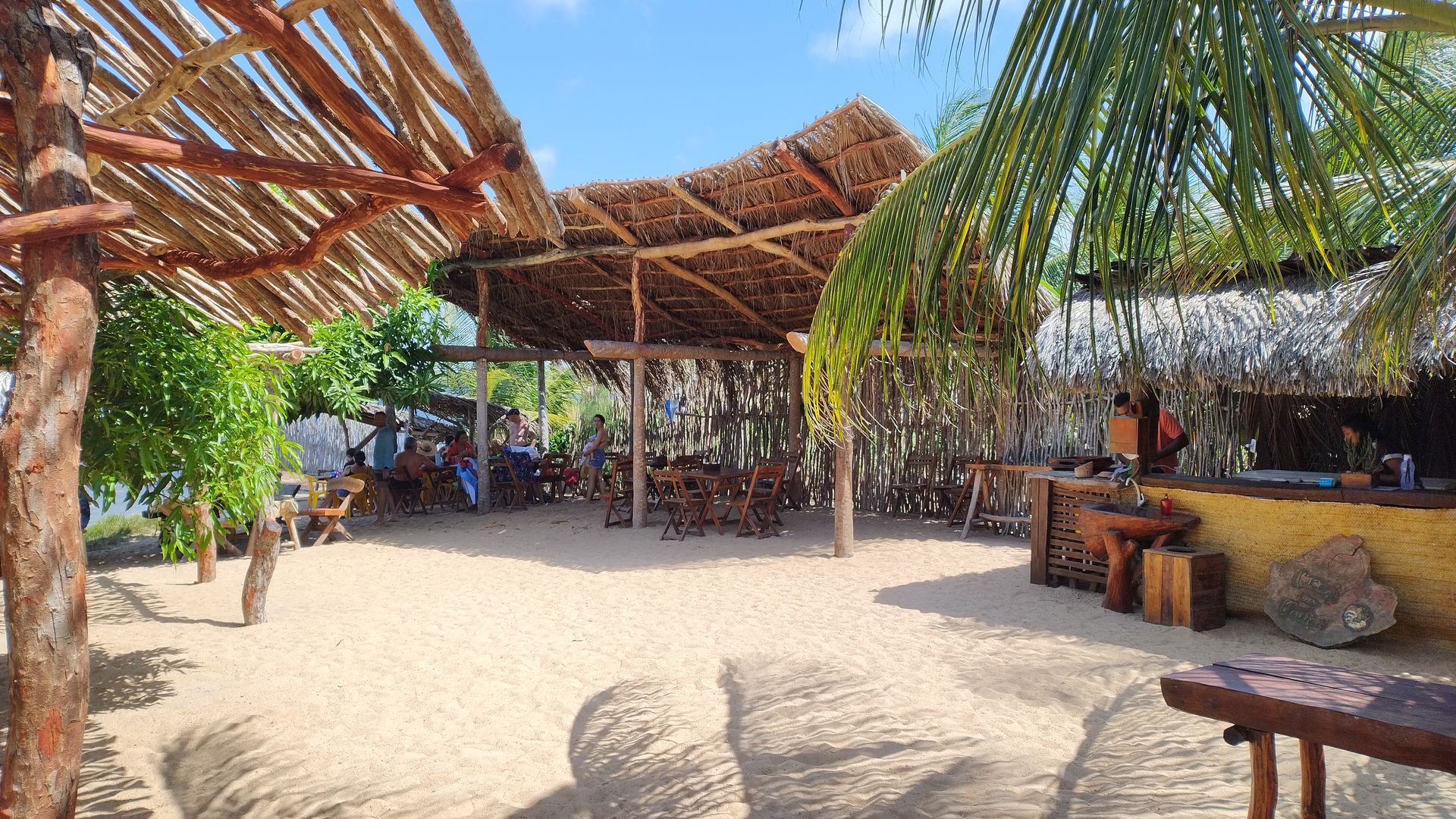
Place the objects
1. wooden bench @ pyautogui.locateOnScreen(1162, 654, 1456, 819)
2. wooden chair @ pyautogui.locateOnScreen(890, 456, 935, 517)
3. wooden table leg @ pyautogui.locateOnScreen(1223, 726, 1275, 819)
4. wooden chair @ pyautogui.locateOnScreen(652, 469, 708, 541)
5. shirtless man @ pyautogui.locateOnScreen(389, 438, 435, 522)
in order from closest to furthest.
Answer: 1. wooden bench @ pyautogui.locateOnScreen(1162, 654, 1456, 819)
2. wooden table leg @ pyautogui.locateOnScreen(1223, 726, 1275, 819)
3. wooden chair @ pyautogui.locateOnScreen(652, 469, 708, 541)
4. wooden chair @ pyautogui.locateOnScreen(890, 456, 935, 517)
5. shirtless man @ pyautogui.locateOnScreen(389, 438, 435, 522)

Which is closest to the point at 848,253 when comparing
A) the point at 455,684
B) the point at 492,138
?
the point at 492,138

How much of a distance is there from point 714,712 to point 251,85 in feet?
10.9

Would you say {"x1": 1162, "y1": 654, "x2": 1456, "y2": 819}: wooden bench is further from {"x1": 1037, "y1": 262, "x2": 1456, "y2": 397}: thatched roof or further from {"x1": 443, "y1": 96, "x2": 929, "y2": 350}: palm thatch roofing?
{"x1": 443, "y1": 96, "x2": 929, "y2": 350}: palm thatch roofing

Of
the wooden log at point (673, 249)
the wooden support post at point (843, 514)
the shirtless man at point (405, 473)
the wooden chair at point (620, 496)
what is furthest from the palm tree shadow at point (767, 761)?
the shirtless man at point (405, 473)

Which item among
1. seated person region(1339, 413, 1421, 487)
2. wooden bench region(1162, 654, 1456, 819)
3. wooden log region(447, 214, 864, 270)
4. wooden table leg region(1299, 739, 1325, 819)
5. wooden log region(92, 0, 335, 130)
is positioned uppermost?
wooden log region(447, 214, 864, 270)

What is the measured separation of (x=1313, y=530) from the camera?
5.17 metres

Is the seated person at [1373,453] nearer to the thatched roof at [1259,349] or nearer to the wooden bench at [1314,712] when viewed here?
the thatched roof at [1259,349]

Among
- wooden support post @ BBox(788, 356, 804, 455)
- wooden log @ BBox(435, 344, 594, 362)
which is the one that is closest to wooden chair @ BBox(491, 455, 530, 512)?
wooden log @ BBox(435, 344, 594, 362)

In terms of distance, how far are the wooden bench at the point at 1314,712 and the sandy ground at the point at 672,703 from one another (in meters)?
0.52

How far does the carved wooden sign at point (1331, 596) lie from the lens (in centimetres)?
477

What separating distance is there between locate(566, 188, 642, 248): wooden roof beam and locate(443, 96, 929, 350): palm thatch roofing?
2cm

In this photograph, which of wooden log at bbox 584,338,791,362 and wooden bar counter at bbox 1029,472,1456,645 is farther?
wooden log at bbox 584,338,791,362

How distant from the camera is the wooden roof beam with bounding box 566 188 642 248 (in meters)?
8.94

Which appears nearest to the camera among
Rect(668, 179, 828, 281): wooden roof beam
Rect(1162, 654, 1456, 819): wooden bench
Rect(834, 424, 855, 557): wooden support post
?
Rect(1162, 654, 1456, 819): wooden bench
